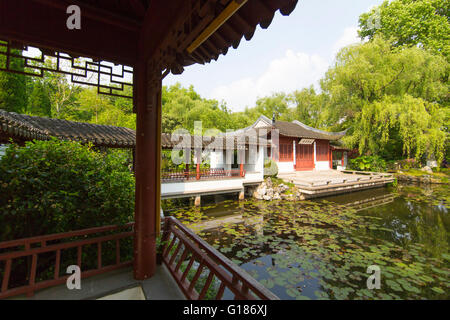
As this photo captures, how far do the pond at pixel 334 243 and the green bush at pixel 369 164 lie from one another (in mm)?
6630

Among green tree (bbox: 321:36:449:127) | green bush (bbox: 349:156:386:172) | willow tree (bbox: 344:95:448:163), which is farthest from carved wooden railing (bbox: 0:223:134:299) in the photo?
green bush (bbox: 349:156:386:172)

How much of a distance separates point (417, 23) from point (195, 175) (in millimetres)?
25163

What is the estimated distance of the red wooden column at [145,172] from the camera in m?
2.21

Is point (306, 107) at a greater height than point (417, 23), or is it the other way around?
point (417, 23)

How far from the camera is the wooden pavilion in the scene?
129 cm

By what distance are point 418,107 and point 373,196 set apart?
7.86m

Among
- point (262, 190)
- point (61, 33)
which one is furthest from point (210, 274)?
point (262, 190)

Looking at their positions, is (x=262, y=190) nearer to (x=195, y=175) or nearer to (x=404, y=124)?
(x=195, y=175)

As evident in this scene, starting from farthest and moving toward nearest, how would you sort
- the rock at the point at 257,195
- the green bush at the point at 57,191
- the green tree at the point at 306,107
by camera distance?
the green tree at the point at 306,107
the rock at the point at 257,195
the green bush at the point at 57,191

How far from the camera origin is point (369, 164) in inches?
653

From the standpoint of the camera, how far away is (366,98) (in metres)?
15.6

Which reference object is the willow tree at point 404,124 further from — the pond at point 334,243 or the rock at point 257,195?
the rock at point 257,195

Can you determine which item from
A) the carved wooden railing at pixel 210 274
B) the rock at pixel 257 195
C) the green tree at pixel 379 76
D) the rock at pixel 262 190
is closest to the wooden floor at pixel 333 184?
the rock at pixel 262 190

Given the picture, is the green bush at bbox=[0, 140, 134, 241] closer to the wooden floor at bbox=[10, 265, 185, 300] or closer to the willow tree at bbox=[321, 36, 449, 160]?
the wooden floor at bbox=[10, 265, 185, 300]
